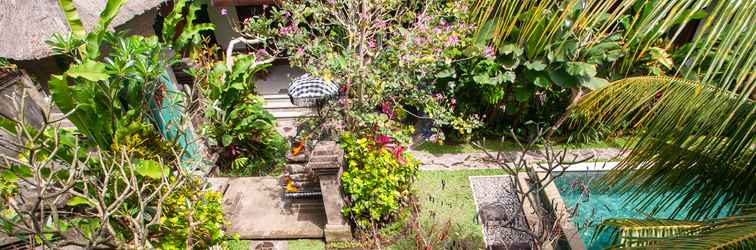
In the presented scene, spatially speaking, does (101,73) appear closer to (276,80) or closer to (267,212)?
(267,212)

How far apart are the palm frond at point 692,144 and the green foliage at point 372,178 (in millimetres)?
2737

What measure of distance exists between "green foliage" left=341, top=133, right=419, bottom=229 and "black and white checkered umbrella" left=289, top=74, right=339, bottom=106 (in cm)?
115

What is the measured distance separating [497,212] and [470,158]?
1.56 meters

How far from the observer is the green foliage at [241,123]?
668cm

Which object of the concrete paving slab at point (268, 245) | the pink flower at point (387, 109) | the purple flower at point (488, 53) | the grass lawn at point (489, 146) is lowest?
the concrete paving slab at point (268, 245)

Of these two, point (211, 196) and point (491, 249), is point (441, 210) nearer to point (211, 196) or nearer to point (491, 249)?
point (491, 249)

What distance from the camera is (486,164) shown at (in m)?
7.39

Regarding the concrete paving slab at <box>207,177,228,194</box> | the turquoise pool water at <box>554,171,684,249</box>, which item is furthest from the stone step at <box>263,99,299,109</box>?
the turquoise pool water at <box>554,171,684,249</box>

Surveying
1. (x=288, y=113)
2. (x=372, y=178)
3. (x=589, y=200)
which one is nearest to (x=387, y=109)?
(x=372, y=178)

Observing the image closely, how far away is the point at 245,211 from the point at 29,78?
133 inches

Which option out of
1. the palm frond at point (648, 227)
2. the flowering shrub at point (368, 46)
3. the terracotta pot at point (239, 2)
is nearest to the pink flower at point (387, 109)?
the flowering shrub at point (368, 46)

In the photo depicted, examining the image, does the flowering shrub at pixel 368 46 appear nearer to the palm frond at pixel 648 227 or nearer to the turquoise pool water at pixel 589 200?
the turquoise pool water at pixel 589 200

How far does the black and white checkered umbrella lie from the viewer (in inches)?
250

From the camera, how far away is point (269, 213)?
6168mm
